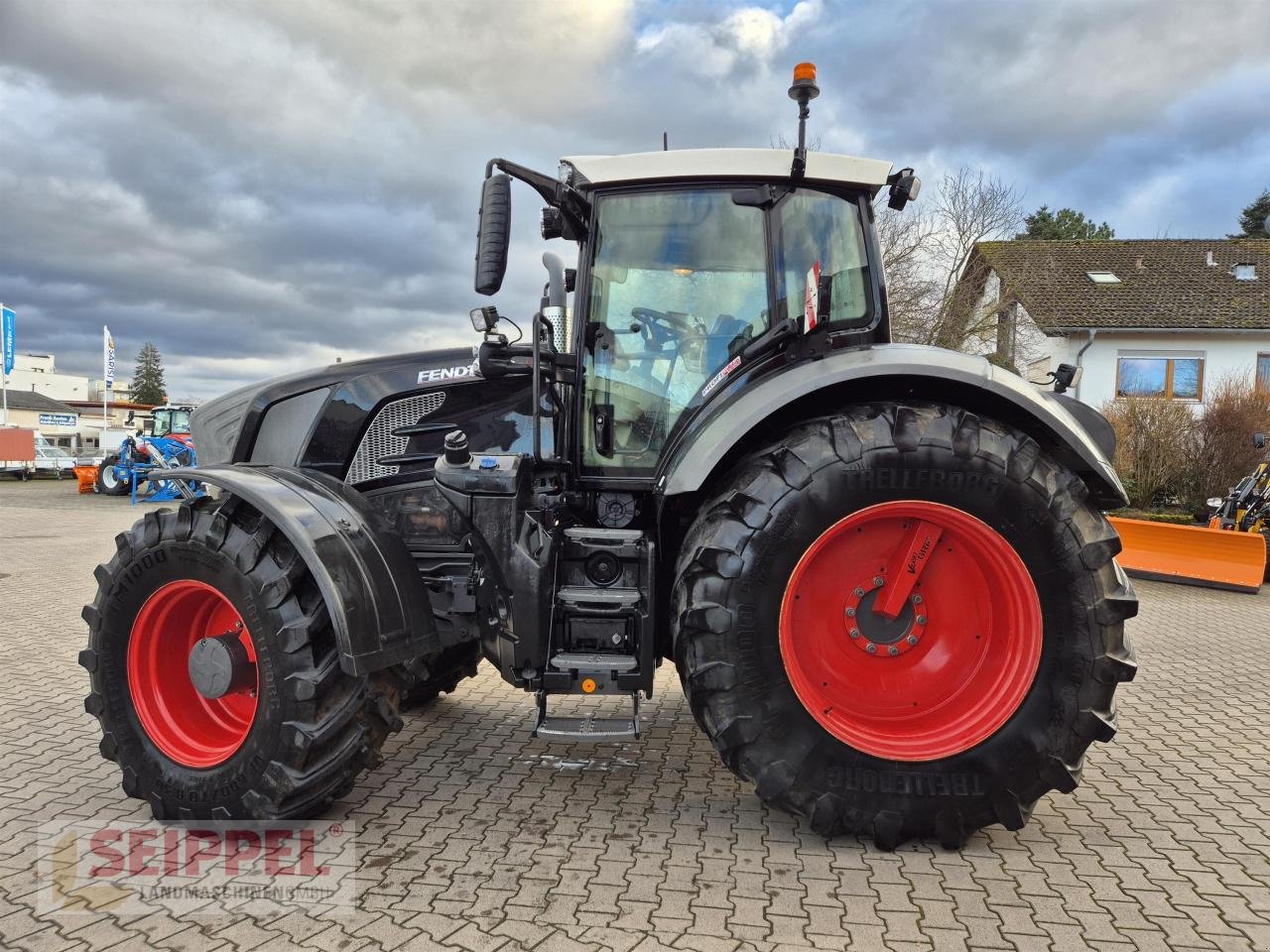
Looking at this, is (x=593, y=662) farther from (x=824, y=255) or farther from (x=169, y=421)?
(x=169, y=421)

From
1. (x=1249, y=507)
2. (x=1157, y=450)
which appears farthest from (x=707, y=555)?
(x=1157, y=450)

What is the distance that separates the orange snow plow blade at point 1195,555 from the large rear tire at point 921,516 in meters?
6.89

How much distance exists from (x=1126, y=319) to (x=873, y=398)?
72.2ft

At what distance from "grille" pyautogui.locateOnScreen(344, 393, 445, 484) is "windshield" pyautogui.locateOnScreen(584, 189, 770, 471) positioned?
33.7 inches

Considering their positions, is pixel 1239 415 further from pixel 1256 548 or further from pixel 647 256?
pixel 647 256

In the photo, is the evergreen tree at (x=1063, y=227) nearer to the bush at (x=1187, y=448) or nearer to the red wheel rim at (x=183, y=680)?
the bush at (x=1187, y=448)

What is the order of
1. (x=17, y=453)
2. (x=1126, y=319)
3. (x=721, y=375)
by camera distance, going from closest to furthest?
(x=721, y=375) → (x=1126, y=319) → (x=17, y=453)

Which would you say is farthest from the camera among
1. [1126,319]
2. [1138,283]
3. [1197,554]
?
[1138,283]

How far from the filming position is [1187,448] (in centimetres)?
1417

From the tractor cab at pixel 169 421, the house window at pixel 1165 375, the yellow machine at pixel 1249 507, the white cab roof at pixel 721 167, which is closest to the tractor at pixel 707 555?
the white cab roof at pixel 721 167

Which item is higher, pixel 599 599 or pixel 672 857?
pixel 599 599

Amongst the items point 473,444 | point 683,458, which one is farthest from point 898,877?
point 473,444

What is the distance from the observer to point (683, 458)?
9.89ft

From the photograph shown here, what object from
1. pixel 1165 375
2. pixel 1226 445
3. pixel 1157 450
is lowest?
pixel 1157 450
